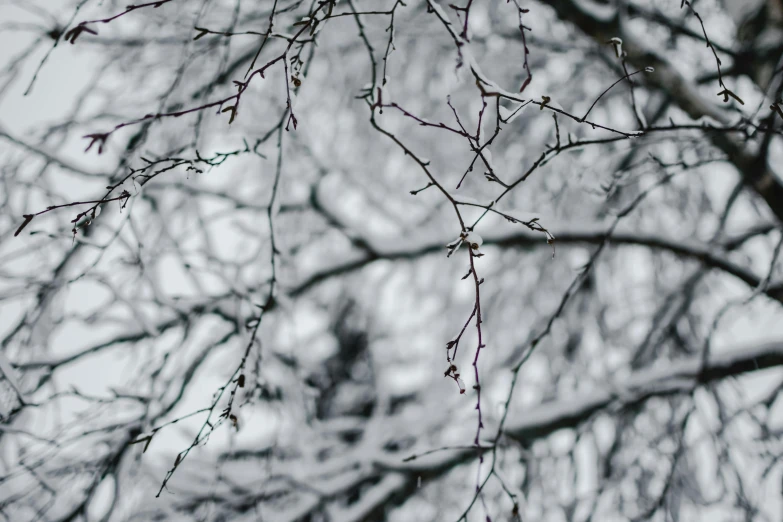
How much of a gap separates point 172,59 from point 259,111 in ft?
3.86

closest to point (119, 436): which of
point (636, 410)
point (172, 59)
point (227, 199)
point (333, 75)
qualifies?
point (227, 199)

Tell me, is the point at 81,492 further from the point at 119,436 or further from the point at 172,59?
the point at 172,59

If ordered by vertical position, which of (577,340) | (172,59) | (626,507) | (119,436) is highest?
(172,59)

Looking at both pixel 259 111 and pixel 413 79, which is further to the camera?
pixel 413 79

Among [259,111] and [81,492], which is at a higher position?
[259,111]

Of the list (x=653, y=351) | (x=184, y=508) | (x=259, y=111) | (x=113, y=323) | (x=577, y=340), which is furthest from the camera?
(x=259, y=111)

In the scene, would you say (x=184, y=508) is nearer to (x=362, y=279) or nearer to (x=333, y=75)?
(x=362, y=279)

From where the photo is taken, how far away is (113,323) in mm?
2062

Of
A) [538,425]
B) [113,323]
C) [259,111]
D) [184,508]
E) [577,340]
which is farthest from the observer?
[259,111]

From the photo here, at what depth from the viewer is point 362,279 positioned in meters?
4.48

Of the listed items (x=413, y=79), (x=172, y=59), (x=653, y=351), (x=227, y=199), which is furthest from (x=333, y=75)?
(x=653, y=351)

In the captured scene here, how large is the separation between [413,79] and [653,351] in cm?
291

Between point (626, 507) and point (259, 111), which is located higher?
point (259, 111)

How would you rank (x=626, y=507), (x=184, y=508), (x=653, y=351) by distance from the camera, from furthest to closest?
(x=653, y=351)
(x=626, y=507)
(x=184, y=508)
